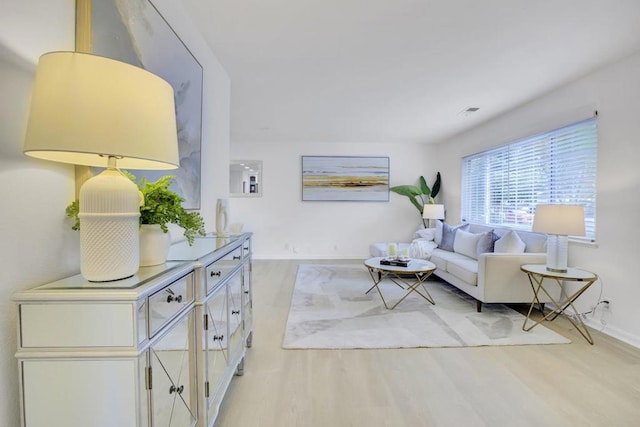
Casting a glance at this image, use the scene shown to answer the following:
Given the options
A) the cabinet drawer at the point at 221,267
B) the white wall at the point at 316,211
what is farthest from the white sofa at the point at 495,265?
the cabinet drawer at the point at 221,267

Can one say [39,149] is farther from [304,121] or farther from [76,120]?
[304,121]

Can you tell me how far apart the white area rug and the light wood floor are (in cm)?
12

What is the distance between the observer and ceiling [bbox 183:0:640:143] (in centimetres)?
196

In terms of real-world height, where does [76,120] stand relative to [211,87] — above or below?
below

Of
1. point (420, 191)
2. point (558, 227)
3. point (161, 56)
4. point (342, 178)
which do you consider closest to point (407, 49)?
point (161, 56)

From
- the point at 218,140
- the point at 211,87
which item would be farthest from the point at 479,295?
the point at 211,87

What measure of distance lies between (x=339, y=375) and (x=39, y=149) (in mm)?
1948

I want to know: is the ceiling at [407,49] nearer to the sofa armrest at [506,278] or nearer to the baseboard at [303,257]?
the sofa armrest at [506,278]

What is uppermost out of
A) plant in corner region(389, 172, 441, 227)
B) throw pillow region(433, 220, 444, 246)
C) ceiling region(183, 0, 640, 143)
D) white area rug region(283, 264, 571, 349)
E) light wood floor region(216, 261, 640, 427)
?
ceiling region(183, 0, 640, 143)

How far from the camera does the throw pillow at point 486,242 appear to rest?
370 cm

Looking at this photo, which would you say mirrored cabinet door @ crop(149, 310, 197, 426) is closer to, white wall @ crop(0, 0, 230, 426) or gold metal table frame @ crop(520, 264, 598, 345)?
white wall @ crop(0, 0, 230, 426)

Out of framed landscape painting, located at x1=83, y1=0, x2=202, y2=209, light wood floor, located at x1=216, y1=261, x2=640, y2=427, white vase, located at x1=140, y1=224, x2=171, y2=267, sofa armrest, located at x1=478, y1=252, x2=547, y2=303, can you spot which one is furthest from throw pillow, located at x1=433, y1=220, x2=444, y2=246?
white vase, located at x1=140, y1=224, x2=171, y2=267

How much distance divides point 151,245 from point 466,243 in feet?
12.9

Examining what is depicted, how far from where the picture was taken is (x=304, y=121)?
463 cm
